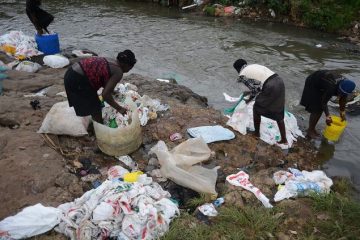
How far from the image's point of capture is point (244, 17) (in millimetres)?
11867

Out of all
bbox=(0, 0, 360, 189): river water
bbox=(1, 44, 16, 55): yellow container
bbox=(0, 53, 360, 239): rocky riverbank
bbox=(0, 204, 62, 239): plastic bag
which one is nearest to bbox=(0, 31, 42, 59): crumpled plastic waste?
bbox=(1, 44, 16, 55): yellow container

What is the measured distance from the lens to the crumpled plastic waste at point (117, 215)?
294 cm

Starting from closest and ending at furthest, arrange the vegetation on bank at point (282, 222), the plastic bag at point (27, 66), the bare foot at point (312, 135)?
the vegetation on bank at point (282, 222)
the bare foot at point (312, 135)
the plastic bag at point (27, 66)

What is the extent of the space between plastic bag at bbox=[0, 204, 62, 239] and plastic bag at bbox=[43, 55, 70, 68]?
14.1 feet

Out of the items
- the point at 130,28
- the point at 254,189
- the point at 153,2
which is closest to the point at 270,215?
the point at 254,189

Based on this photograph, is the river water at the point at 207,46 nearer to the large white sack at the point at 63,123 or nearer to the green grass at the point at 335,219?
the green grass at the point at 335,219

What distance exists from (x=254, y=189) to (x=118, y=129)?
62.0 inches

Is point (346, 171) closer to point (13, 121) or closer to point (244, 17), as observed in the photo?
point (13, 121)

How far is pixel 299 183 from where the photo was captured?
3.77 meters

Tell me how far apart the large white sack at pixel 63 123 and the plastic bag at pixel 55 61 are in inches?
115

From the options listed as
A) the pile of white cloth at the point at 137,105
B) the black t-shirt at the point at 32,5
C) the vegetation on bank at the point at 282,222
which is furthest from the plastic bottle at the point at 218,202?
the black t-shirt at the point at 32,5

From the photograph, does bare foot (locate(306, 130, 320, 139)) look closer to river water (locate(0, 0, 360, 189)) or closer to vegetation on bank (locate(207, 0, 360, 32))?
river water (locate(0, 0, 360, 189))

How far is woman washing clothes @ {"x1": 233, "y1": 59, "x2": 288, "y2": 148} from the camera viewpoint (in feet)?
13.8

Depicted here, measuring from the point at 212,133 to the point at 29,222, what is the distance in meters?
2.41
